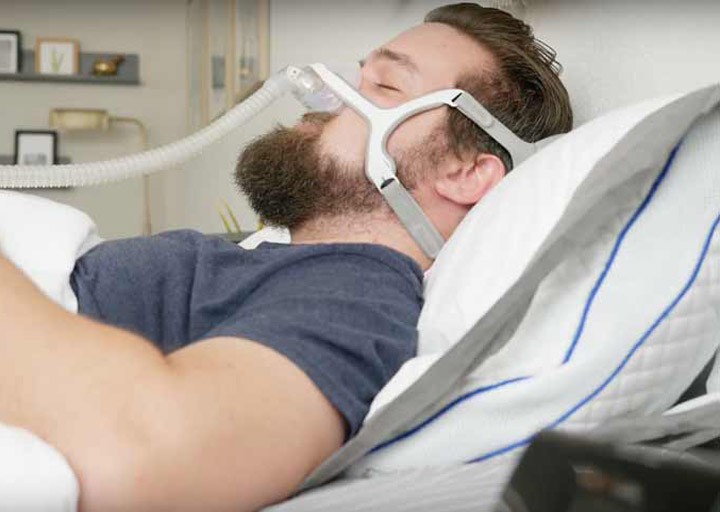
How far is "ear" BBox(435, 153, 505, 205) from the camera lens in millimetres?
1328

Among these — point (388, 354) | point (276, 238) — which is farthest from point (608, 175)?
point (276, 238)

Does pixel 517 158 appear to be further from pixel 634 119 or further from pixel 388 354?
pixel 388 354

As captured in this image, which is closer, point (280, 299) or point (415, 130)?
point (280, 299)

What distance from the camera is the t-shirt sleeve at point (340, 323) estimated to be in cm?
85

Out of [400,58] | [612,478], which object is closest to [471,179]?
[400,58]

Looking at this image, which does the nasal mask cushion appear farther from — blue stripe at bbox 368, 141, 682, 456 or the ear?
blue stripe at bbox 368, 141, 682, 456

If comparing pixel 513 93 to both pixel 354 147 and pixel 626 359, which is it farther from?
pixel 626 359

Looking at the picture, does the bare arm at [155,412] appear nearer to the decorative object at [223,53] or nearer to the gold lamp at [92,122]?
the decorative object at [223,53]

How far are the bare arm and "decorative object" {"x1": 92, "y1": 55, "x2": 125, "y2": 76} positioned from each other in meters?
5.09

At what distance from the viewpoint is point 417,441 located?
2.78 feet

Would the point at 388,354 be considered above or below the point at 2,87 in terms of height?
above

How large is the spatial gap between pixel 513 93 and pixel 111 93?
4763 millimetres

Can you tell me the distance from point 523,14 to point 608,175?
89 cm

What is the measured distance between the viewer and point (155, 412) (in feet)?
2.40
